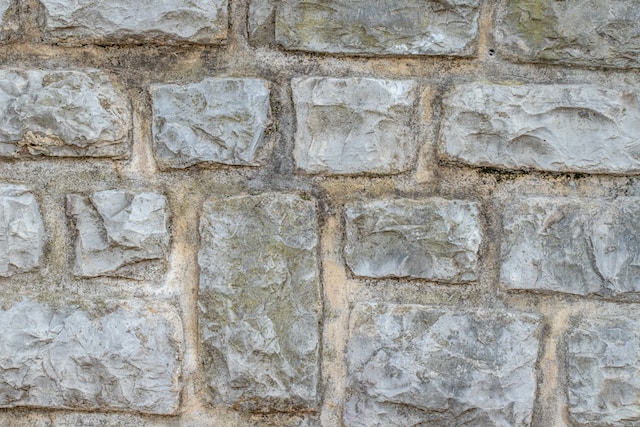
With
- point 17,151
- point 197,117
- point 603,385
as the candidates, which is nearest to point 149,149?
point 197,117

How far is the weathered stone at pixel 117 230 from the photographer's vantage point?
1.31 meters

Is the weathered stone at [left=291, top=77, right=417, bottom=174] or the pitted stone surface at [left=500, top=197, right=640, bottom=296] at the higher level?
the weathered stone at [left=291, top=77, right=417, bottom=174]

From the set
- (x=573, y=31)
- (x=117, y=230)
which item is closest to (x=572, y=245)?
A: (x=573, y=31)

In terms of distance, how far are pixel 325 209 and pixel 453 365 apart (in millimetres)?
357

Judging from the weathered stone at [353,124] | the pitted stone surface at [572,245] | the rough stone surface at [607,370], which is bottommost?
the rough stone surface at [607,370]

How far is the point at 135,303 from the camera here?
1342mm

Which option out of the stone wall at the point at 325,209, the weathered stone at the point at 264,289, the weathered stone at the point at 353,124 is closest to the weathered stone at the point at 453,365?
the stone wall at the point at 325,209

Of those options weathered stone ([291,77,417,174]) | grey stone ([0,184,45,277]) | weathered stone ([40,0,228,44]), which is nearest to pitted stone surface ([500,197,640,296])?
weathered stone ([291,77,417,174])

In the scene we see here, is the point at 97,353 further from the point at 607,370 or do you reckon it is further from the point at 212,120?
the point at 607,370

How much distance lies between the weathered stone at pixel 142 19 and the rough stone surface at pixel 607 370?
836 millimetres

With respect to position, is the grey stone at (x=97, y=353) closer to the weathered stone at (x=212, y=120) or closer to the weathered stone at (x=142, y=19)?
the weathered stone at (x=212, y=120)

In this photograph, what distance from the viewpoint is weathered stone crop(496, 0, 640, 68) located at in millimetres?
1248

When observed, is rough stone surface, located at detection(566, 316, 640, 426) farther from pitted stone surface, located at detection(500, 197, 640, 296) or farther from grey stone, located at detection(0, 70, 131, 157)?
grey stone, located at detection(0, 70, 131, 157)

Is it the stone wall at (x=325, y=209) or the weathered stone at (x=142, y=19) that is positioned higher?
the weathered stone at (x=142, y=19)
